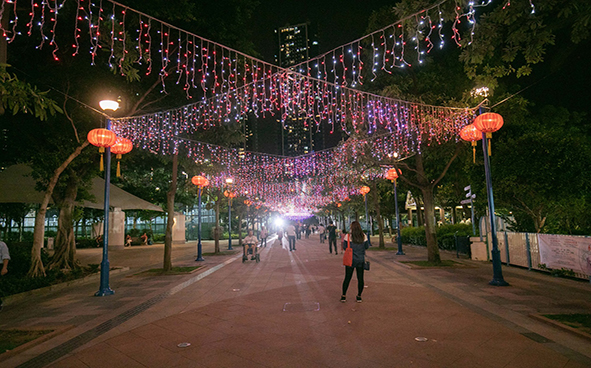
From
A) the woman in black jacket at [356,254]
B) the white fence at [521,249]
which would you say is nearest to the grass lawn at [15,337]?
the woman in black jacket at [356,254]

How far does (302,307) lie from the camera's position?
646 centimetres

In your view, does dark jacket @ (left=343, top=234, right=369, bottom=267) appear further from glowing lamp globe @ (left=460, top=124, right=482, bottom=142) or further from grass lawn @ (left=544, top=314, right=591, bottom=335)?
glowing lamp globe @ (left=460, top=124, right=482, bottom=142)

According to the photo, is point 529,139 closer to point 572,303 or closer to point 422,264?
point 422,264

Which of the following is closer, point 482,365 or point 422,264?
point 482,365

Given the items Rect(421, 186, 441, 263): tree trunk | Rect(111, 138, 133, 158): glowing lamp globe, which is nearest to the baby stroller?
Rect(111, 138, 133, 158): glowing lamp globe

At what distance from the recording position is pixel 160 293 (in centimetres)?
829

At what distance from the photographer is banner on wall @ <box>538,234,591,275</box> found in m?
8.27

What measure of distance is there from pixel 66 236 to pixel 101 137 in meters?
6.51

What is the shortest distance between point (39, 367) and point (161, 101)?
10694mm

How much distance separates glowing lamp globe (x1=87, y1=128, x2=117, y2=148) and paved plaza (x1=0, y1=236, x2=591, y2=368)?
384 cm

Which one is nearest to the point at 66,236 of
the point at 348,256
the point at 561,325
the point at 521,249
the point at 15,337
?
the point at 15,337

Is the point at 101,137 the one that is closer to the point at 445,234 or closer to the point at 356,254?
the point at 356,254

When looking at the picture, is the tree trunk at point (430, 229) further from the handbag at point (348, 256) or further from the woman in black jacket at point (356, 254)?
the handbag at point (348, 256)

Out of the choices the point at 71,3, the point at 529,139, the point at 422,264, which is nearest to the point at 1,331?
the point at 71,3
